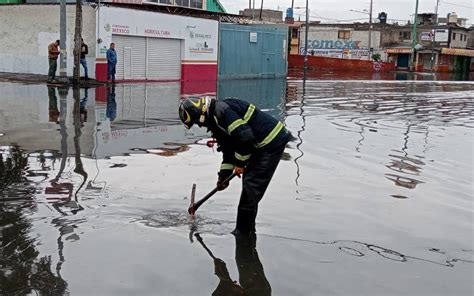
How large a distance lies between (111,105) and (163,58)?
13.6 m

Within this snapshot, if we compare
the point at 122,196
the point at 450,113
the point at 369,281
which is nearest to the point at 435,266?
the point at 369,281

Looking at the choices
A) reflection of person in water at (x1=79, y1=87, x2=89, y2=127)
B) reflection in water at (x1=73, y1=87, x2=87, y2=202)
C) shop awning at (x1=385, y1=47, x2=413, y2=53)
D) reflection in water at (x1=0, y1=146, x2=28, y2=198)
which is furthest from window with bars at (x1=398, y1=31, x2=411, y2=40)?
reflection in water at (x1=0, y1=146, x2=28, y2=198)

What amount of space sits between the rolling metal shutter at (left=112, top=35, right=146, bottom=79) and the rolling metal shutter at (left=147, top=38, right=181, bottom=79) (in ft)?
1.45

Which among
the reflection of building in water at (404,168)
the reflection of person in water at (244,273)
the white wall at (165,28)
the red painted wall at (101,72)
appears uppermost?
the white wall at (165,28)

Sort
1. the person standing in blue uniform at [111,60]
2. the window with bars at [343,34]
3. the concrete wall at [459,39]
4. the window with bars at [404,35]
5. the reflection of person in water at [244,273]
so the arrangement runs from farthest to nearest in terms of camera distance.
A: the window with bars at [404,35]
the window with bars at [343,34]
the concrete wall at [459,39]
the person standing in blue uniform at [111,60]
the reflection of person in water at [244,273]

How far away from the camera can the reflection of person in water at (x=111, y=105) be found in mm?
14066

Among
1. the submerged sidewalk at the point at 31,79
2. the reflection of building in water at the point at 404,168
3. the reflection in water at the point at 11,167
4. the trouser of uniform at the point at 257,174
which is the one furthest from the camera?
the submerged sidewalk at the point at 31,79

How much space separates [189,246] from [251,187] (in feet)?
2.49

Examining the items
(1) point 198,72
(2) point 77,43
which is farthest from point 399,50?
(2) point 77,43

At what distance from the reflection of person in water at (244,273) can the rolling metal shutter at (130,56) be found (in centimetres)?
2255

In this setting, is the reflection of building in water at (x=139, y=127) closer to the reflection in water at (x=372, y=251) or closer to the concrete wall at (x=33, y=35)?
the reflection in water at (x=372, y=251)

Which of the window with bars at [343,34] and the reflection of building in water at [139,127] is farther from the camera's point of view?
the window with bars at [343,34]

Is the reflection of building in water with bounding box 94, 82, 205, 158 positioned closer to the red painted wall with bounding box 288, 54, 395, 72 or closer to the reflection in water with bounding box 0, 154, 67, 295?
the reflection in water with bounding box 0, 154, 67, 295

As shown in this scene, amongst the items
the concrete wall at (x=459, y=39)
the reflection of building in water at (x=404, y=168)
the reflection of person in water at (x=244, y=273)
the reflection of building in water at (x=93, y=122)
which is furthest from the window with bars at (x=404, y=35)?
the reflection of person in water at (x=244, y=273)
